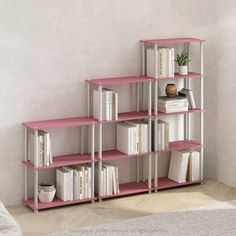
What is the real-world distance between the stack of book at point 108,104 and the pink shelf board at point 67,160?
1.15ft

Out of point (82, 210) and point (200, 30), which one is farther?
point (200, 30)

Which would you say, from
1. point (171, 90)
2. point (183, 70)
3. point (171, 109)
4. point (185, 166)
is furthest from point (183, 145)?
point (183, 70)

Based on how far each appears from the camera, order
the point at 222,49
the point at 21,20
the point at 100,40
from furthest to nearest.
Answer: the point at 222,49 → the point at 100,40 → the point at 21,20

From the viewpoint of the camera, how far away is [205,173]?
6.34 metres

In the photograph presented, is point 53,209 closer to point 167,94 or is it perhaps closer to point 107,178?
point 107,178

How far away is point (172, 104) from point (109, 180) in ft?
2.76

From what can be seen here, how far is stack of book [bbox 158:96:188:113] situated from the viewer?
5.79 meters

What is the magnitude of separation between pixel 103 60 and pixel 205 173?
151cm

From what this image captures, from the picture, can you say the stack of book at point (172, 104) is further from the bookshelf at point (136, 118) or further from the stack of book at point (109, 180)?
the stack of book at point (109, 180)

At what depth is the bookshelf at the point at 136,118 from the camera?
17.7 feet

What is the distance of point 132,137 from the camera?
5672mm

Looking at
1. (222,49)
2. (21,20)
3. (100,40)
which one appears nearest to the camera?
(21,20)

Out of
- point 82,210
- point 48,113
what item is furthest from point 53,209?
point 48,113

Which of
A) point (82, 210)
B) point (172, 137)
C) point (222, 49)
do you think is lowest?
point (82, 210)
